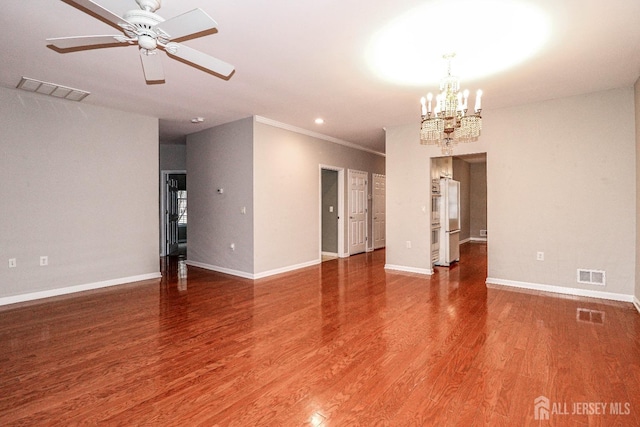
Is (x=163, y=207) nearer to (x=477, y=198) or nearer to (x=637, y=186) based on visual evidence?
(x=637, y=186)

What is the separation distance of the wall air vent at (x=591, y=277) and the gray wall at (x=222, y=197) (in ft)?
15.5

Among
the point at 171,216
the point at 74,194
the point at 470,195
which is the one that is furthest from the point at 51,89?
the point at 470,195

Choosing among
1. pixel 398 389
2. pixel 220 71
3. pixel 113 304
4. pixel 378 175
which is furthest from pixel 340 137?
pixel 398 389

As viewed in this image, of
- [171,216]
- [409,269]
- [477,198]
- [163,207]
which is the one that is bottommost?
[409,269]

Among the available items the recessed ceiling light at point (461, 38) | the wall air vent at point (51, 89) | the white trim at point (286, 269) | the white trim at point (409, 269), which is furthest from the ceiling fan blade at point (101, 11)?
the white trim at point (409, 269)

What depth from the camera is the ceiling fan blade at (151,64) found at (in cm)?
244

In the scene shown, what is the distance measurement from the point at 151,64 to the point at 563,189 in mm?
5106

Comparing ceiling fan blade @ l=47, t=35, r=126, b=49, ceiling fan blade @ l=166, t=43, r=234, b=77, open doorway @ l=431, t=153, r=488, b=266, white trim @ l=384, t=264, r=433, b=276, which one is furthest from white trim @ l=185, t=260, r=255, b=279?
open doorway @ l=431, t=153, r=488, b=266

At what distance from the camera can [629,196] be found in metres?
3.98

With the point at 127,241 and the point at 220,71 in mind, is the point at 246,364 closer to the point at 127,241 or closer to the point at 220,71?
the point at 220,71

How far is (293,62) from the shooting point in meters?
3.29

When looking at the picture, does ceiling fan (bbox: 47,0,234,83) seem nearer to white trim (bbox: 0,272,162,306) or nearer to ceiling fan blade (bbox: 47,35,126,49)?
ceiling fan blade (bbox: 47,35,126,49)

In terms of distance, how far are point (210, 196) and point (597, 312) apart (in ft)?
19.6

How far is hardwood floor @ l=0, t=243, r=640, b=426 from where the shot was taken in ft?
6.23
